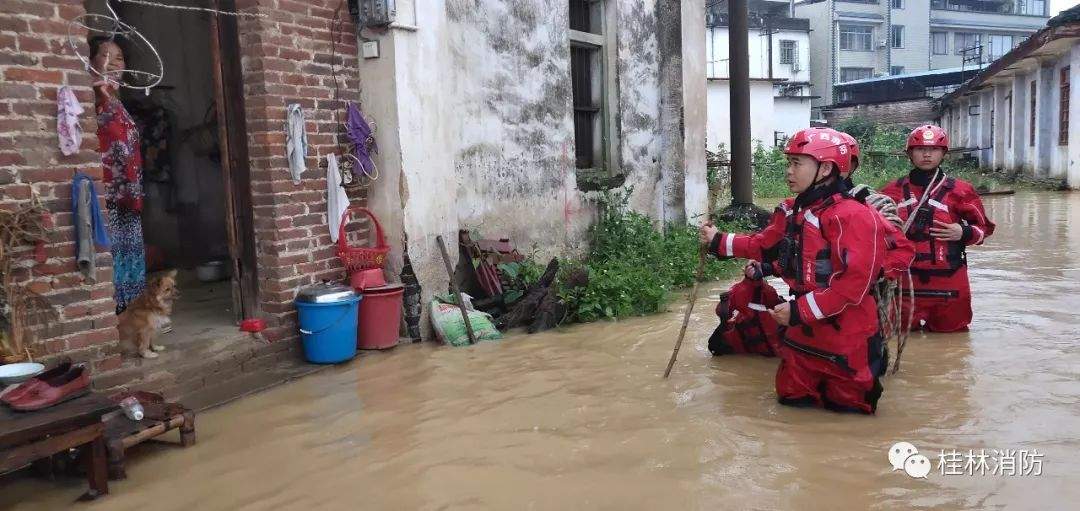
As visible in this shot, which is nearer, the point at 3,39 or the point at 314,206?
the point at 3,39

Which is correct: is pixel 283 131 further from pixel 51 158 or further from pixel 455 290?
pixel 455 290

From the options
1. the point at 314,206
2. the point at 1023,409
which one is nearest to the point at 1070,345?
the point at 1023,409

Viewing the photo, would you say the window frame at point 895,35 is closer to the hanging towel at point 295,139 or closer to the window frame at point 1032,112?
the window frame at point 1032,112

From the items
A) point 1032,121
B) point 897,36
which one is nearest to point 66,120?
point 1032,121

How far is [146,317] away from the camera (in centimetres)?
468

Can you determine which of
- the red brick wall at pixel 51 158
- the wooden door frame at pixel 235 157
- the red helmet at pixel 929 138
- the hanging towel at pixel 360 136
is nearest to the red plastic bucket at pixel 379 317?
the wooden door frame at pixel 235 157

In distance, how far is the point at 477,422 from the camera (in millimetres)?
4219

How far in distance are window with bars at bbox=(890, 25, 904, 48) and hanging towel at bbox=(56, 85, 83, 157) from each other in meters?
44.9

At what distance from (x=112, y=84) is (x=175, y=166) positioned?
11.1 feet

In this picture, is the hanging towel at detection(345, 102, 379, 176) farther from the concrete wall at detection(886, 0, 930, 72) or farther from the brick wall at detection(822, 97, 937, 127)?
the concrete wall at detection(886, 0, 930, 72)

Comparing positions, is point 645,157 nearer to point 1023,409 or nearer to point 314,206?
point 314,206

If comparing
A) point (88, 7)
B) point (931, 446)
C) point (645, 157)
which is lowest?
point (931, 446)

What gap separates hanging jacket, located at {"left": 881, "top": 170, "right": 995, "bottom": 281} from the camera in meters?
5.65

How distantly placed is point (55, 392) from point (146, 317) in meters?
1.40
